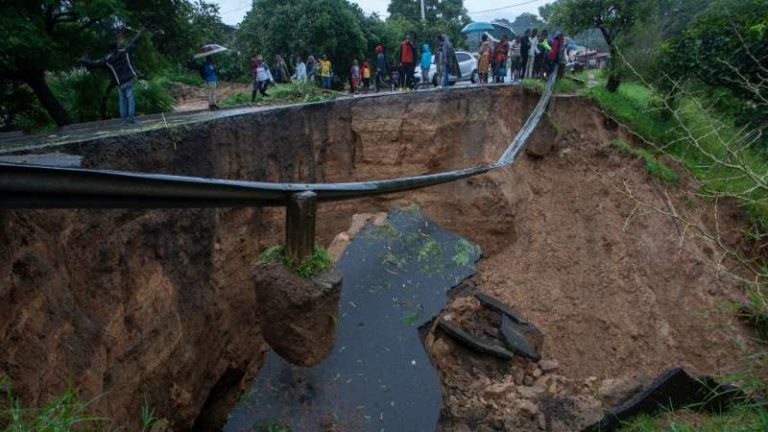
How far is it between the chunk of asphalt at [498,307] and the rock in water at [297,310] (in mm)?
3208

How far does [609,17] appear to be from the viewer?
991 cm

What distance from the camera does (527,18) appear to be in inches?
2975

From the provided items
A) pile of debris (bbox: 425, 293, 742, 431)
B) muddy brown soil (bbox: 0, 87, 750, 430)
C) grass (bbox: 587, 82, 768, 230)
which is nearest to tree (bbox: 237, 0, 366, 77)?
grass (bbox: 587, 82, 768, 230)

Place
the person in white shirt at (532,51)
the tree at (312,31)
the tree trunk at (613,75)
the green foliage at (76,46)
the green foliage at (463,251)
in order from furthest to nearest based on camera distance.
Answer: the tree at (312,31) < the person in white shirt at (532,51) < the tree trunk at (613,75) < the green foliage at (76,46) < the green foliage at (463,251)

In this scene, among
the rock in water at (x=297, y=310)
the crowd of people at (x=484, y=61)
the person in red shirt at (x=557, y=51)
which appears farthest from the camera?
the crowd of people at (x=484, y=61)

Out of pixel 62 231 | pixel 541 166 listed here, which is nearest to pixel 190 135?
pixel 62 231

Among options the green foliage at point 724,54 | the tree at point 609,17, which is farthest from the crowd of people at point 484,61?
the green foliage at point 724,54

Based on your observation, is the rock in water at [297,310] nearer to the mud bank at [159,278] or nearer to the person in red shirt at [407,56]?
the mud bank at [159,278]

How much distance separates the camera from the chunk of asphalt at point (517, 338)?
521 centimetres

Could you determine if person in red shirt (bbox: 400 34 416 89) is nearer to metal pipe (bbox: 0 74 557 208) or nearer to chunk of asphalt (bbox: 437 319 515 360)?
chunk of asphalt (bbox: 437 319 515 360)

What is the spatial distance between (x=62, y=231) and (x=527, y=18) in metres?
82.5

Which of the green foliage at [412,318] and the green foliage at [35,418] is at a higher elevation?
the green foliage at [35,418]

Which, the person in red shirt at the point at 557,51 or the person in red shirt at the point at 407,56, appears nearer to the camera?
the person in red shirt at the point at 557,51

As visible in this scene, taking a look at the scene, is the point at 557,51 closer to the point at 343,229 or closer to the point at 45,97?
the point at 343,229
